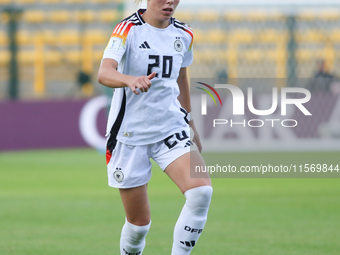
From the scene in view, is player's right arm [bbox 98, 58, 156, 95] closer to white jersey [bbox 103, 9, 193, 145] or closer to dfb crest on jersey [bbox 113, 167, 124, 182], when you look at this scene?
white jersey [bbox 103, 9, 193, 145]

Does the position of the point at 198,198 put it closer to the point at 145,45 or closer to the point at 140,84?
the point at 140,84

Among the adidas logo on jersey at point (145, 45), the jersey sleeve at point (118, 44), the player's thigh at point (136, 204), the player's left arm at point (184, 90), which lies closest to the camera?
the jersey sleeve at point (118, 44)

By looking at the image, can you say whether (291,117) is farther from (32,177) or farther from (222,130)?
(32,177)

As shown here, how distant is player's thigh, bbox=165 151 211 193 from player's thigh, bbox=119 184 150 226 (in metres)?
0.25

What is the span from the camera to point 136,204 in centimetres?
392

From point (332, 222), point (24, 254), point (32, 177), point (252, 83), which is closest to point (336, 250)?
point (332, 222)

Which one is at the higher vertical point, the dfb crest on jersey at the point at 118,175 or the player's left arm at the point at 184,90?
the player's left arm at the point at 184,90

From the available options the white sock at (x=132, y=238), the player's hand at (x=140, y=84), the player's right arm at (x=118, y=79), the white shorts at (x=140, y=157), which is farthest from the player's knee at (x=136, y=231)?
the player's hand at (x=140, y=84)

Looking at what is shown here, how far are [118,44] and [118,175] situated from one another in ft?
2.78

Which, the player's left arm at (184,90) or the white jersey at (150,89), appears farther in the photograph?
the player's left arm at (184,90)

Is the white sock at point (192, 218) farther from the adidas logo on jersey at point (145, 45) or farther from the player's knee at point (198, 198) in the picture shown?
the adidas logo on jersey at point (145, 45)

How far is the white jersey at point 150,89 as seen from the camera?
148 inches

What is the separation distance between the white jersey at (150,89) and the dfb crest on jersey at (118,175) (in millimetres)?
197

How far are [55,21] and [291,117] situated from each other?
31.5ft
